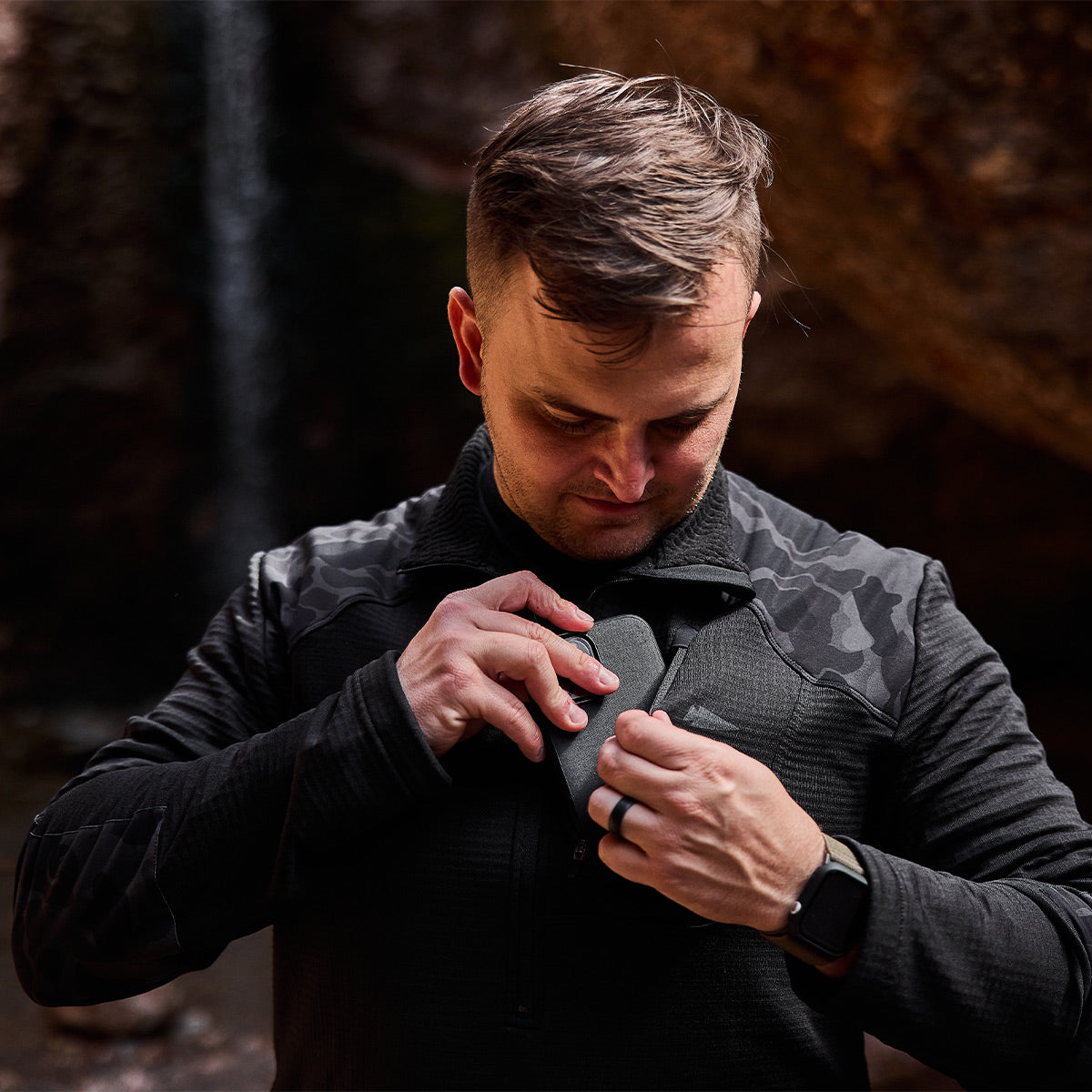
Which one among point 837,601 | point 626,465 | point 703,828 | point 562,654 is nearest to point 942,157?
point 837,601

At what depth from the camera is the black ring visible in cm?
99

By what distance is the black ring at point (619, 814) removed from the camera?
39.2 inches

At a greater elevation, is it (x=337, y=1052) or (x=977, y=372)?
(x=977, y=372)

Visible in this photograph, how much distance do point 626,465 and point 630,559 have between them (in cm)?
16

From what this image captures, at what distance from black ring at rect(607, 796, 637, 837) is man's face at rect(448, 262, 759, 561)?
29 cm

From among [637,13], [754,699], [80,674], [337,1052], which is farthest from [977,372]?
[80,674]

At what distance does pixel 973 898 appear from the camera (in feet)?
3.39

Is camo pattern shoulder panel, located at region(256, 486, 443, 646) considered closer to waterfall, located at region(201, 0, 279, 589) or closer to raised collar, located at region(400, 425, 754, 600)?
raised collar, located at region(400, 425, 754, 600)

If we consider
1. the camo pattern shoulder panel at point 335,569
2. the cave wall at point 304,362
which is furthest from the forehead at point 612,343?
the cave wall at point 304,362

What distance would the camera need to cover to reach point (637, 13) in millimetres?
2861

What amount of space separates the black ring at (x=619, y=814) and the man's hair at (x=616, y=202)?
0.41 metres

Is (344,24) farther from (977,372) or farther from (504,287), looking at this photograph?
(504,287)

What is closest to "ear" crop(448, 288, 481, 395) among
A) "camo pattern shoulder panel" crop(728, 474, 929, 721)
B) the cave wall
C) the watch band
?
"camo pattern shoulder panel" crop(728, 474, 929, 721)

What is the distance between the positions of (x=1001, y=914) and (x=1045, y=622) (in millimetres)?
4048
